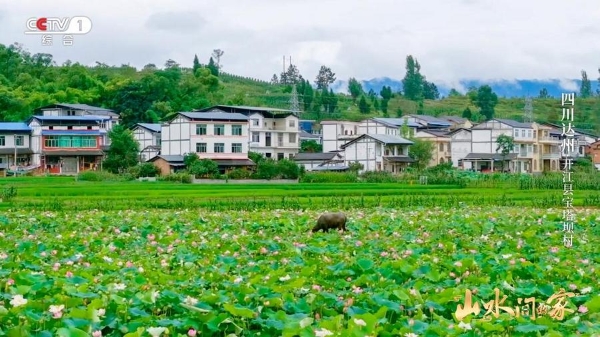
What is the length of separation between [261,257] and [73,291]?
4.52 m

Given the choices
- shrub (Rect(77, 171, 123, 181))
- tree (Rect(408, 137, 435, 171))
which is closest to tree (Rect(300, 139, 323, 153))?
tree (Rect(408, 137, 435, 171))

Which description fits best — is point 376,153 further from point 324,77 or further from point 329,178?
point 324,77

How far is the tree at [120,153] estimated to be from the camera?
62.2 meters

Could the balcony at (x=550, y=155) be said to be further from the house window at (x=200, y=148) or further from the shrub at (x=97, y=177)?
the shrub at (x=97, y=177)

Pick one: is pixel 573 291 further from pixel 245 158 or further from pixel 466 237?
pixel 245 158

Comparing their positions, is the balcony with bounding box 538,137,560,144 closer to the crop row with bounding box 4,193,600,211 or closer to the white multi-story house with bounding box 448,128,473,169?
the white multi-story house with bounding box 448,128,473,169

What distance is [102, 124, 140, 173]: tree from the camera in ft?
204

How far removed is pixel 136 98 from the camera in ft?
281

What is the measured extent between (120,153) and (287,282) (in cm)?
5699

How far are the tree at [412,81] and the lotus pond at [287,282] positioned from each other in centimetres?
12070

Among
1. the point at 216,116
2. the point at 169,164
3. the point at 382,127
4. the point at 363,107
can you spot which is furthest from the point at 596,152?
the point at 363,107

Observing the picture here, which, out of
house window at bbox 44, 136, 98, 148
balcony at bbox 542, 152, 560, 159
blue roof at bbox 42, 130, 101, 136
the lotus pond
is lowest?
the lotus pond

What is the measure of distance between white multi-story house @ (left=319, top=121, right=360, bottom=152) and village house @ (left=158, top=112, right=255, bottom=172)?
16.7 m

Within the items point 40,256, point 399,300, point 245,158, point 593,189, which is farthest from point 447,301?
point 245,158
